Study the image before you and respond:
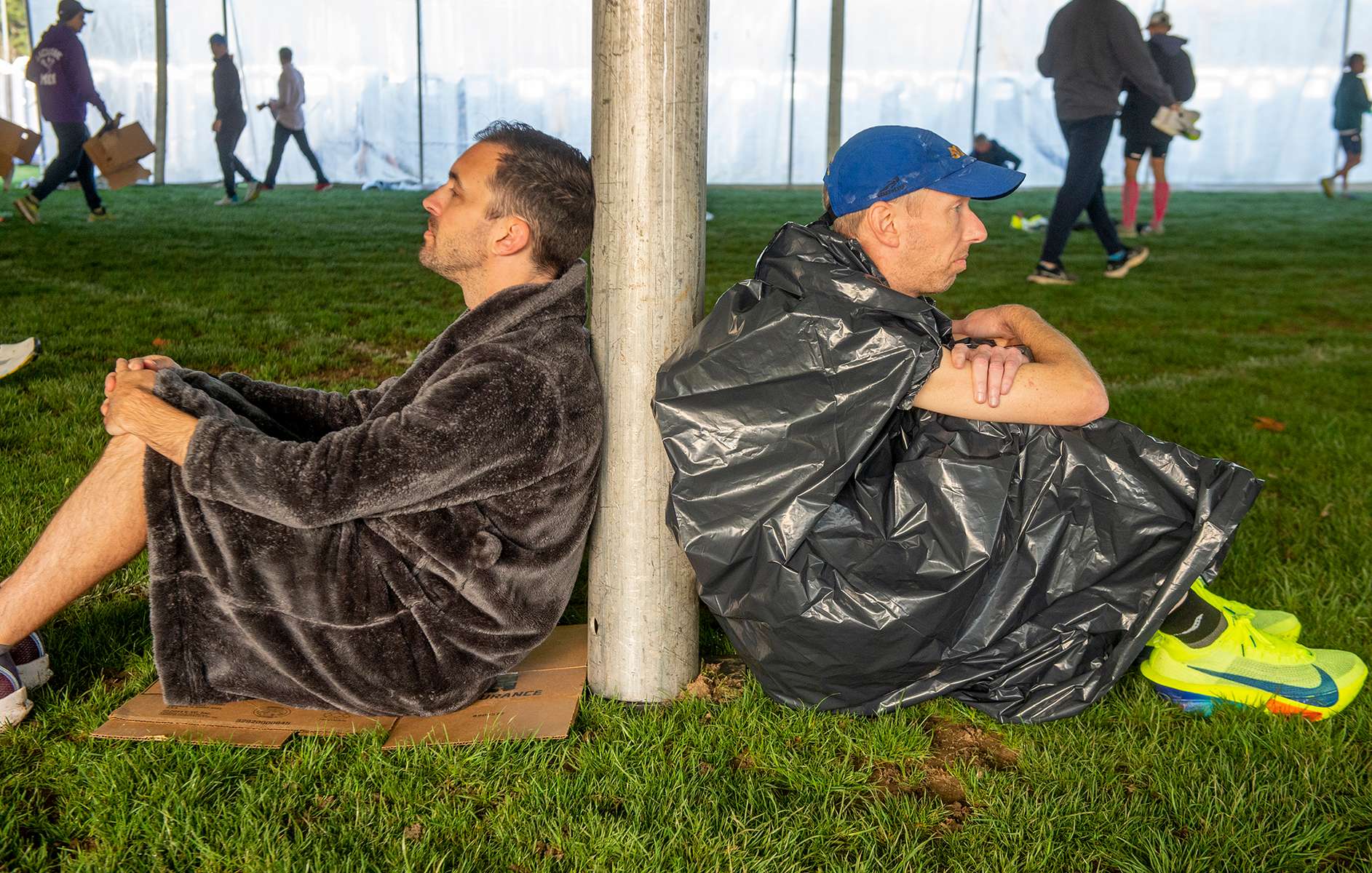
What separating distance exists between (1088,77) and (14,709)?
26.1ft

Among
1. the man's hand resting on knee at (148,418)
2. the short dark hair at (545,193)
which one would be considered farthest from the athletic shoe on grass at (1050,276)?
the man's hand resting on knee at (148,418)

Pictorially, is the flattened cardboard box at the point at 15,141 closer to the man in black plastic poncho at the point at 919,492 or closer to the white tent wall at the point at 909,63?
the man in black plastic poncho at the point at 919,492

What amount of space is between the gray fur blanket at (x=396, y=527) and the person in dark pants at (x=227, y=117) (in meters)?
14.3

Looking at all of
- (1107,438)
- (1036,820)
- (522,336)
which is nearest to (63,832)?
(522,336)

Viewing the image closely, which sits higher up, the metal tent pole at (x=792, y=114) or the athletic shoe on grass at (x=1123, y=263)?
the metal tent pole at (x=792, y=114)

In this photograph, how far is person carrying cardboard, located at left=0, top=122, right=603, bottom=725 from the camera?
6.95 ft

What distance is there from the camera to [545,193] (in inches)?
94.2

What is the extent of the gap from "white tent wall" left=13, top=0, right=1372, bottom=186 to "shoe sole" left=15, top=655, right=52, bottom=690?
1945 centimetres

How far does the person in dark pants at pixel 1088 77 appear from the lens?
816 centimetres

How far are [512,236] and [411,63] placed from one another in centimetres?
2074

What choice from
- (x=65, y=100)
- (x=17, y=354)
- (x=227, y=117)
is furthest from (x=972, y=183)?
(x=227, y=117)

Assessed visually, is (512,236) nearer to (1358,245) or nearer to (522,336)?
(522,336)

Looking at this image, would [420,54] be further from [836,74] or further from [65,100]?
[65,100]

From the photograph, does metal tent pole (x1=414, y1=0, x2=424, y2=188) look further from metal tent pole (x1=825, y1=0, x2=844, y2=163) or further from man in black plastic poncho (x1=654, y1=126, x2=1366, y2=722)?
man in black plastic poncho (x1=654, y1=126, x2=1366, y2=722)
